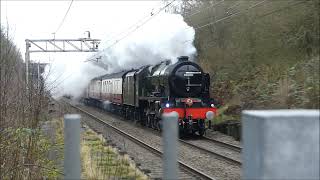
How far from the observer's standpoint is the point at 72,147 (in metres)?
2.97

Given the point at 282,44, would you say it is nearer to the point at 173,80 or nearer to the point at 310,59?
the point at 310,59

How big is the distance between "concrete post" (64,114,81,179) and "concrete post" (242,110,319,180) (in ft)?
3.61

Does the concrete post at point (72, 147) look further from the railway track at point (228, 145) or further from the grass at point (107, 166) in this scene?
the railway track at point (228, 145)

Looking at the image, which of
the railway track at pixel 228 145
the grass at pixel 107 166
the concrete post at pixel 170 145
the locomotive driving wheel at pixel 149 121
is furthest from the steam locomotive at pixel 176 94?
the concrete post at pixel 170 145

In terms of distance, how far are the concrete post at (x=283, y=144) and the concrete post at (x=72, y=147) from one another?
1.10 metres

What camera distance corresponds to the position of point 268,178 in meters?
3.12

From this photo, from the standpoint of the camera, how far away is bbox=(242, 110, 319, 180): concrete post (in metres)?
3.11

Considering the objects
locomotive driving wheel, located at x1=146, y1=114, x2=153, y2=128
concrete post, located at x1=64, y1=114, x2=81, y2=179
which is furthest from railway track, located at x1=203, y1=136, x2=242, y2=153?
concrete post, located at x1=64, y1=114, x2=81, y2=179

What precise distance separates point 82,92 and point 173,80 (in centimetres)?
3590

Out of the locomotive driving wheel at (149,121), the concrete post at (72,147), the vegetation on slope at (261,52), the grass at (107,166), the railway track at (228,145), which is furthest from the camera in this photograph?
the locomotive driving wheel at (149,121)

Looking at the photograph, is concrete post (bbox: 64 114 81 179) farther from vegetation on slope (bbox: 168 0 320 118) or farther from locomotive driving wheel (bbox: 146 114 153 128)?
locomotive driving wheel (bbox: 146 114 153 128)

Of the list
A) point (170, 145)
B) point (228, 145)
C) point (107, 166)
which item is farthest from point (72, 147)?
point (228, 145)

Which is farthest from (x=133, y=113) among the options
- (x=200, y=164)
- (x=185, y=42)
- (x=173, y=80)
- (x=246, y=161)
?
(x=246, y=161)

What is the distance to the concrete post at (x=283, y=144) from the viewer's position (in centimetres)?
311
